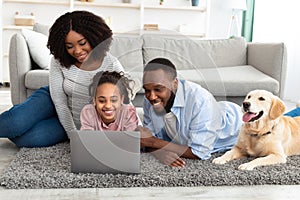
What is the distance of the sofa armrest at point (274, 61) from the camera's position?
3180 mm

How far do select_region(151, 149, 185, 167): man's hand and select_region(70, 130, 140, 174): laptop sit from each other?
7.6 inches

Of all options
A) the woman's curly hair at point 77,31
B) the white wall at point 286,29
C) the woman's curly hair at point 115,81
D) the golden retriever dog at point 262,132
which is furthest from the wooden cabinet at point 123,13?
the woman's curly hair at point 115,81

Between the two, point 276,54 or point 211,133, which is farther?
point 276,54

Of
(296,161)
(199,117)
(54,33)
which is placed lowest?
(296,161)

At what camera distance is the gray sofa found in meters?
2.66

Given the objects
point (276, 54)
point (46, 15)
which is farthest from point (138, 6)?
point (276, 54)

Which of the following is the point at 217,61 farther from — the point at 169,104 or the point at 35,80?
the point at 169,104

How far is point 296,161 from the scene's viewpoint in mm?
1945

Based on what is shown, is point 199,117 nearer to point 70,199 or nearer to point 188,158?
point 188,158

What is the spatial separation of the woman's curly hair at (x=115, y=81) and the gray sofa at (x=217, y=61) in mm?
410

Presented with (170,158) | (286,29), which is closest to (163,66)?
(170,158)

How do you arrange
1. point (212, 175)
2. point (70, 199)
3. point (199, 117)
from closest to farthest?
point (70, 199)
point (212, 175)
point (199, 117)

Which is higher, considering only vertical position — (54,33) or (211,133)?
(54,33)

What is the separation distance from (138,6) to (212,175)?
161 inches
